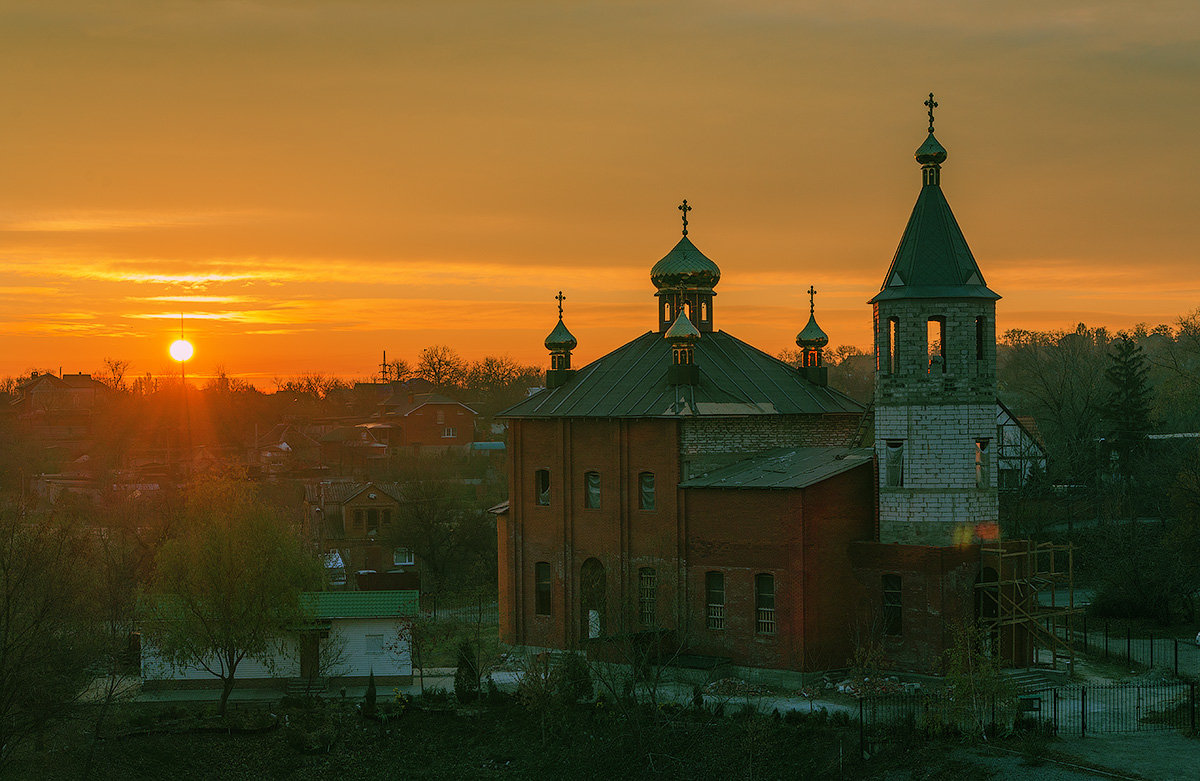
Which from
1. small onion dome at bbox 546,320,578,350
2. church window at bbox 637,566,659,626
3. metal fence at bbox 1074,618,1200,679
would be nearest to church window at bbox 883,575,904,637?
Answer: church window at bbox 637,566,659,626

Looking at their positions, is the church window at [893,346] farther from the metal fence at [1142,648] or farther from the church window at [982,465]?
the metal fence at [1142,648]

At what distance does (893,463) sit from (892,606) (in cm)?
376

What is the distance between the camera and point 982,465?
105ft

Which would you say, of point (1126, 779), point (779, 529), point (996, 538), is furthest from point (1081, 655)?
point (1126, 779)

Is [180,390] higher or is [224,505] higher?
[180,390]

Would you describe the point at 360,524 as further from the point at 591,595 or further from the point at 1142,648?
the point at 1142,648

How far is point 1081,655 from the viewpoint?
3559 centimetres

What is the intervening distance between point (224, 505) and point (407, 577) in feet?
47.0

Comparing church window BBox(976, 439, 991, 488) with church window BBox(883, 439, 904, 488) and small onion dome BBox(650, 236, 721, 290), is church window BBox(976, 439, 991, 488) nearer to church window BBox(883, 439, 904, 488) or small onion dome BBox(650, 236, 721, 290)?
church window BBox(883, 439, 904, 488)

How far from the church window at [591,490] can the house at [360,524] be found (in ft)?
70.5

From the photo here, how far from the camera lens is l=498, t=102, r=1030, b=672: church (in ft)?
104

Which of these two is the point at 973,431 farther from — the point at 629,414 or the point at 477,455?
the point at 477,455

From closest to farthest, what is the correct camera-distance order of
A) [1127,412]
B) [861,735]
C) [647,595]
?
[861,735] → [647,595] → [1127,412]

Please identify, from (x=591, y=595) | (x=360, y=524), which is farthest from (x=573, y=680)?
(x=360, y=524)
